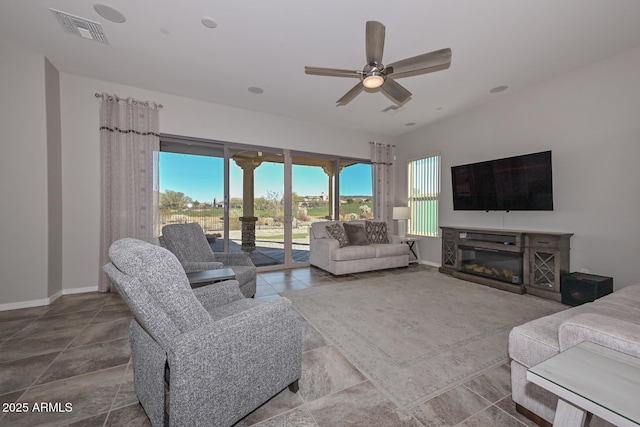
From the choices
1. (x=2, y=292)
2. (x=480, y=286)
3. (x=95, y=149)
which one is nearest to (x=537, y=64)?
(x=480, y=286)

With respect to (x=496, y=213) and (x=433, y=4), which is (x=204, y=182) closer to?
(x=433, y=4)

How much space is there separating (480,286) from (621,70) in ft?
10.2

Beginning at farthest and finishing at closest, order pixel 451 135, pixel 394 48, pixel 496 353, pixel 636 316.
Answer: pixel 451 135 → pixel 394 48 → pixel 496 353 → pixel 636 316

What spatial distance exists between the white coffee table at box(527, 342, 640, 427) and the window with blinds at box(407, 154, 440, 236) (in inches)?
182

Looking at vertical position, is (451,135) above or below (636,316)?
above

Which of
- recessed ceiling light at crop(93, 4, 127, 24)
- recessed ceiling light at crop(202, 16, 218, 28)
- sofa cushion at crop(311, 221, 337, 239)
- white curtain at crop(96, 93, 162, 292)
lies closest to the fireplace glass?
sofa cushion at crop(311, 221, 337, 239)

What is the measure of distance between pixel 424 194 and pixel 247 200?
373cm

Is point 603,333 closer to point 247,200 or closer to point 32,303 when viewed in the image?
point 247,200

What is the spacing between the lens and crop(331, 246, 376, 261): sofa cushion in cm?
439

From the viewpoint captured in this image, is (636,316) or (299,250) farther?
(299,250)

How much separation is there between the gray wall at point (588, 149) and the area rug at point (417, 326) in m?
0.96

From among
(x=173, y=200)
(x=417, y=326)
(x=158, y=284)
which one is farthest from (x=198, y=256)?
(x=417, y=326)

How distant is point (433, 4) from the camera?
7.34 ft

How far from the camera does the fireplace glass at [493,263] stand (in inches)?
144
